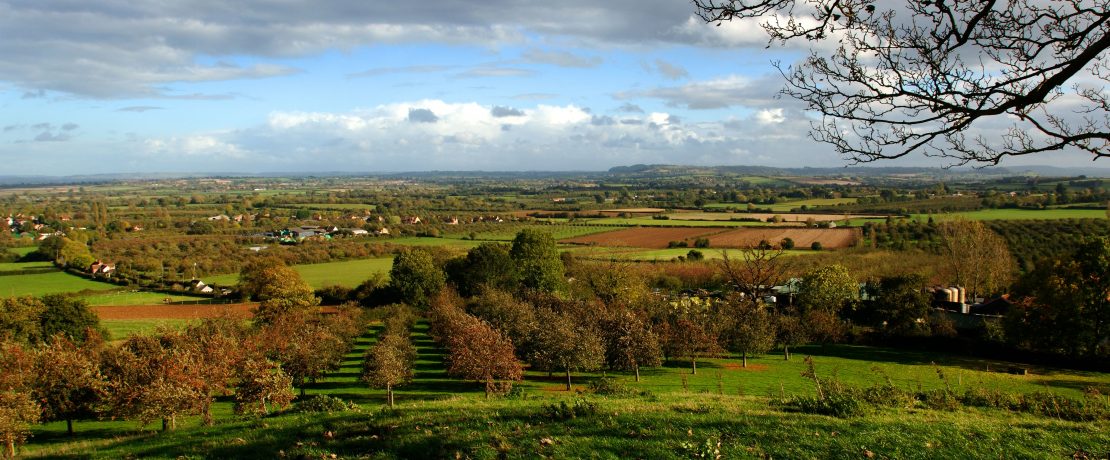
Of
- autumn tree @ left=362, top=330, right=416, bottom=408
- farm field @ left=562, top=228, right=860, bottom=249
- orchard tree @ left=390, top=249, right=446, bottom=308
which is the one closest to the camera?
autumn tree @ left=362, top=330, right=416, bottom=408

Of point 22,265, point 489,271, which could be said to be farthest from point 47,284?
point 489,271

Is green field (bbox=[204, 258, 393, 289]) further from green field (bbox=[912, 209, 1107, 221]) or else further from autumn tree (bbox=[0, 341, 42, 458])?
green field (bbox=[912, 209, 1107, 221])

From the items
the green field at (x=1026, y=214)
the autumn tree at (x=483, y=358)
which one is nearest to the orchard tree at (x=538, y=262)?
the autumn tree at (x=483, y=358)

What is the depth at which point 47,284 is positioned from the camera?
2532 inches

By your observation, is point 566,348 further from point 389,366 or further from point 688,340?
point 389,366

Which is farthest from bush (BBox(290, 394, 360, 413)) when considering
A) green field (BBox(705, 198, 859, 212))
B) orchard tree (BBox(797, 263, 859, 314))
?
green field (BBox(705, 198, 859, 212))

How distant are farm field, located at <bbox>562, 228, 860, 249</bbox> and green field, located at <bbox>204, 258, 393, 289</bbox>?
27.8 meters

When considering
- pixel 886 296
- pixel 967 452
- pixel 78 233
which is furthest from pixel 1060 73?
pixel 78 233

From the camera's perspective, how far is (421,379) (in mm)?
33625

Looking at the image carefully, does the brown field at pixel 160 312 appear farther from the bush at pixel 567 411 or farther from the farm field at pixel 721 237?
the farm field at pixel 721 237

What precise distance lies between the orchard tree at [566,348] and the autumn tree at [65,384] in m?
18.3

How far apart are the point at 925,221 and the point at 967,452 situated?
Result: 9400 cm

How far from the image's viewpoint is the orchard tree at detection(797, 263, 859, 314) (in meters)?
47.6

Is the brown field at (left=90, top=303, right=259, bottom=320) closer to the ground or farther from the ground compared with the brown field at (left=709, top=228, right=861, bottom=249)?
closer to the ground
